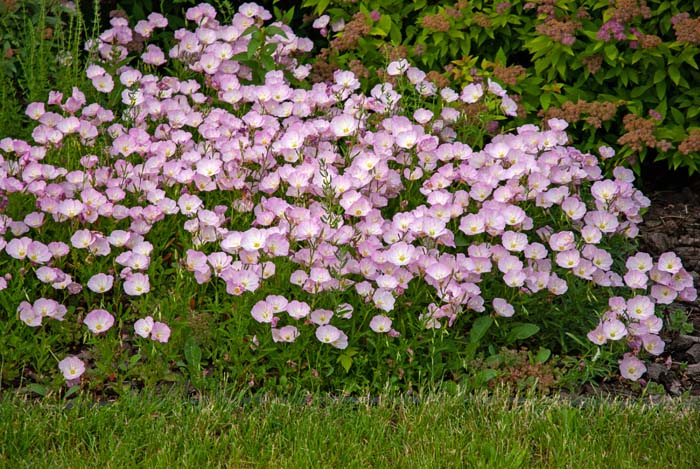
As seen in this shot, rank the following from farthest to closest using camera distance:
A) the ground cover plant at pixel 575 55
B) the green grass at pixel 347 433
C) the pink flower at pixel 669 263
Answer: the ground cover plant at pixel 575 55 < the pink flower at pixel 669 263 < the green grass at pixel 347 433

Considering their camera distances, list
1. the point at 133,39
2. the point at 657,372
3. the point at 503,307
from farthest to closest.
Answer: the point at 133,39
the point at 657,372
the point at 503,307

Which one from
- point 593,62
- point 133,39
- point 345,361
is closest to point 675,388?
point 345,361

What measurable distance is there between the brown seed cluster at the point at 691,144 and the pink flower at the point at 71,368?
299 cm

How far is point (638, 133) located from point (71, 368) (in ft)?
9.41

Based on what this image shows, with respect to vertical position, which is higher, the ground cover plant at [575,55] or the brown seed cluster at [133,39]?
the ground cover plant at [575,55]

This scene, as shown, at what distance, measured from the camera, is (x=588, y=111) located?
4.92 metres

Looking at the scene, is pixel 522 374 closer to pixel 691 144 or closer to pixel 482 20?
pixel 691 144

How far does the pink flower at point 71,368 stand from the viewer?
362 cm

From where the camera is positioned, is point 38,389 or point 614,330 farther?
point 614,330

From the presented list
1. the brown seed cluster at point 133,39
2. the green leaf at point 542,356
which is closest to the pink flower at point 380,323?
the green leaf at point 542,356

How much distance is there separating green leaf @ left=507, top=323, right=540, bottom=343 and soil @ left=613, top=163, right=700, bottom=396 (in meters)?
0.50

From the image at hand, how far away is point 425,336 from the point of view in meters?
3.85

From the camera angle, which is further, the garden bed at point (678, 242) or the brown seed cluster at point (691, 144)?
the brown seed cluster at point (691, 144)

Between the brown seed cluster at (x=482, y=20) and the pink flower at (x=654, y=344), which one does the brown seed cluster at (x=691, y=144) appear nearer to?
the brown seed cluster at (x=482, y=20)
